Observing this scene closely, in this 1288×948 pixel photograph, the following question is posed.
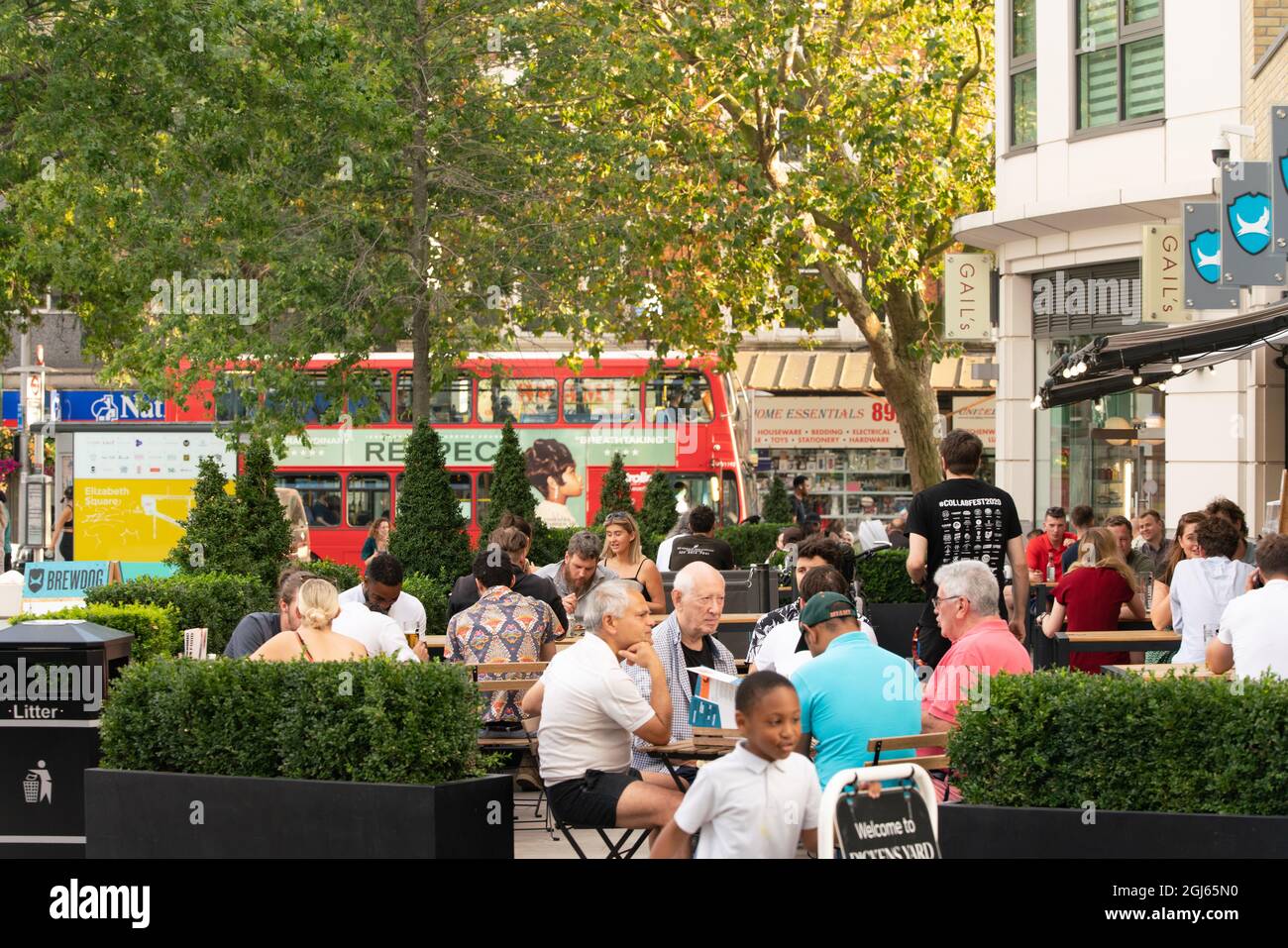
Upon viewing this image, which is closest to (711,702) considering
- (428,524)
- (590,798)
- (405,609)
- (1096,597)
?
(590,798)

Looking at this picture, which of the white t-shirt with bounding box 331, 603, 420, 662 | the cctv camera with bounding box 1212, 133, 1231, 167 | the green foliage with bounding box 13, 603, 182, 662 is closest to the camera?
the white t-shirt with bounding box 331, 603, 420, 662

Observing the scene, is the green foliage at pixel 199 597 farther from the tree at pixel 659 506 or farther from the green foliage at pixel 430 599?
the tree at pixel 659 506

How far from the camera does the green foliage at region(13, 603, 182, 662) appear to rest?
10.5 m

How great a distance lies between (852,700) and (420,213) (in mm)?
15271

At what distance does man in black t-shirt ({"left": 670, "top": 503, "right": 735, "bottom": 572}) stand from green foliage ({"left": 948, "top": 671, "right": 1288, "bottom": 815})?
280 inches

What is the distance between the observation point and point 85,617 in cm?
1048

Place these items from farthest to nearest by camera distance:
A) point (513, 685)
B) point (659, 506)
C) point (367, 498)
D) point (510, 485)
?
point (367, 498) → point (659, 506) → point (510, 485) → point (513, 685)

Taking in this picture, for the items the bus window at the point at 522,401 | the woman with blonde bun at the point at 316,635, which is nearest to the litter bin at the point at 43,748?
the woman with blonde bun at the point at 316,635

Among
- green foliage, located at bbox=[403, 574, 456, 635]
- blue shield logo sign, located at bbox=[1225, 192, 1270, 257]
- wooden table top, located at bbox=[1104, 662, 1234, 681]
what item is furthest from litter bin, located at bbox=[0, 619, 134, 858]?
blue shield logo sign, located at bbox=[1225, 192, 1270, 257]

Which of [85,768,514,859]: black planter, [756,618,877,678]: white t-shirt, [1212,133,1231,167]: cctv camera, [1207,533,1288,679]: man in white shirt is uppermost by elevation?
[1212,133,1231,167]: cctv camera

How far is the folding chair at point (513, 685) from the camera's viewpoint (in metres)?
8.68

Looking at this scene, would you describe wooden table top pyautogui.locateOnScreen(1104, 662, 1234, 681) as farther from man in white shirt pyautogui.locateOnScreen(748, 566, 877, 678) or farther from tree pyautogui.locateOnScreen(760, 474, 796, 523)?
tree pyautogui.locateOnScreen(760, 474, 796, 523)

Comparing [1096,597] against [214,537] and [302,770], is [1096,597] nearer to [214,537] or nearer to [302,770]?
[302,770]

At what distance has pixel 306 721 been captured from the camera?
7156mm
